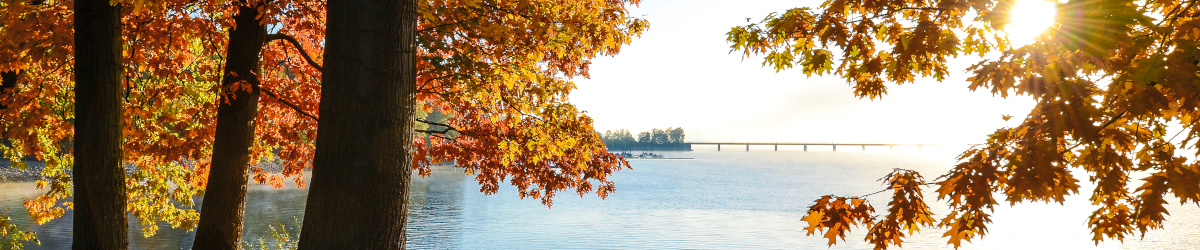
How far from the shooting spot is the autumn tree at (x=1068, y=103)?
151 inches

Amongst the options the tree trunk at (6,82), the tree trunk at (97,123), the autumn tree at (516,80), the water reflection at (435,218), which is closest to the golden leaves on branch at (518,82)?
the autumn tree at (516,80)

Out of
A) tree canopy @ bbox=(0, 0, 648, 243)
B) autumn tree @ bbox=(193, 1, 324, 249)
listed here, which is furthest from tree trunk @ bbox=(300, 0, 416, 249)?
autumn tree @ bbox=(193, 1, 324, 249)

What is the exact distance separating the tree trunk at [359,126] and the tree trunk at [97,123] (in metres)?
3.63

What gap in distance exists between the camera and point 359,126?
14.3 feet

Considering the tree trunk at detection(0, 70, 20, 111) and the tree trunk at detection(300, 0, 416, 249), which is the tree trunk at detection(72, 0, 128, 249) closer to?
the tree trunk at detection(300, 0, 416, 249)

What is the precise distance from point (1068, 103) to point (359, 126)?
12.9 ft

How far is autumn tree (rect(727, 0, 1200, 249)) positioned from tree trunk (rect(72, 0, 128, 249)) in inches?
237

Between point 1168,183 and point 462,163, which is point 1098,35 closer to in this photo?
point 1168,183

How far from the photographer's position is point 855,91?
7.45 metres

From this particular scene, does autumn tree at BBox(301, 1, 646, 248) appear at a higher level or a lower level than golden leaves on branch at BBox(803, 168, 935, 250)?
higher

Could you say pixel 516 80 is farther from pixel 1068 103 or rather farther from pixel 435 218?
pixel 435 218

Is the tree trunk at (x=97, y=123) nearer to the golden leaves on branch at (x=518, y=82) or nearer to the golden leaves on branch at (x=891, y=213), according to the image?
the golden leaves on branch at (x=518, y=82)

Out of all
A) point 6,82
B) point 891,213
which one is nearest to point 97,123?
point 6,82

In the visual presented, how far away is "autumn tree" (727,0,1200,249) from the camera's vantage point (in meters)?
3.85
